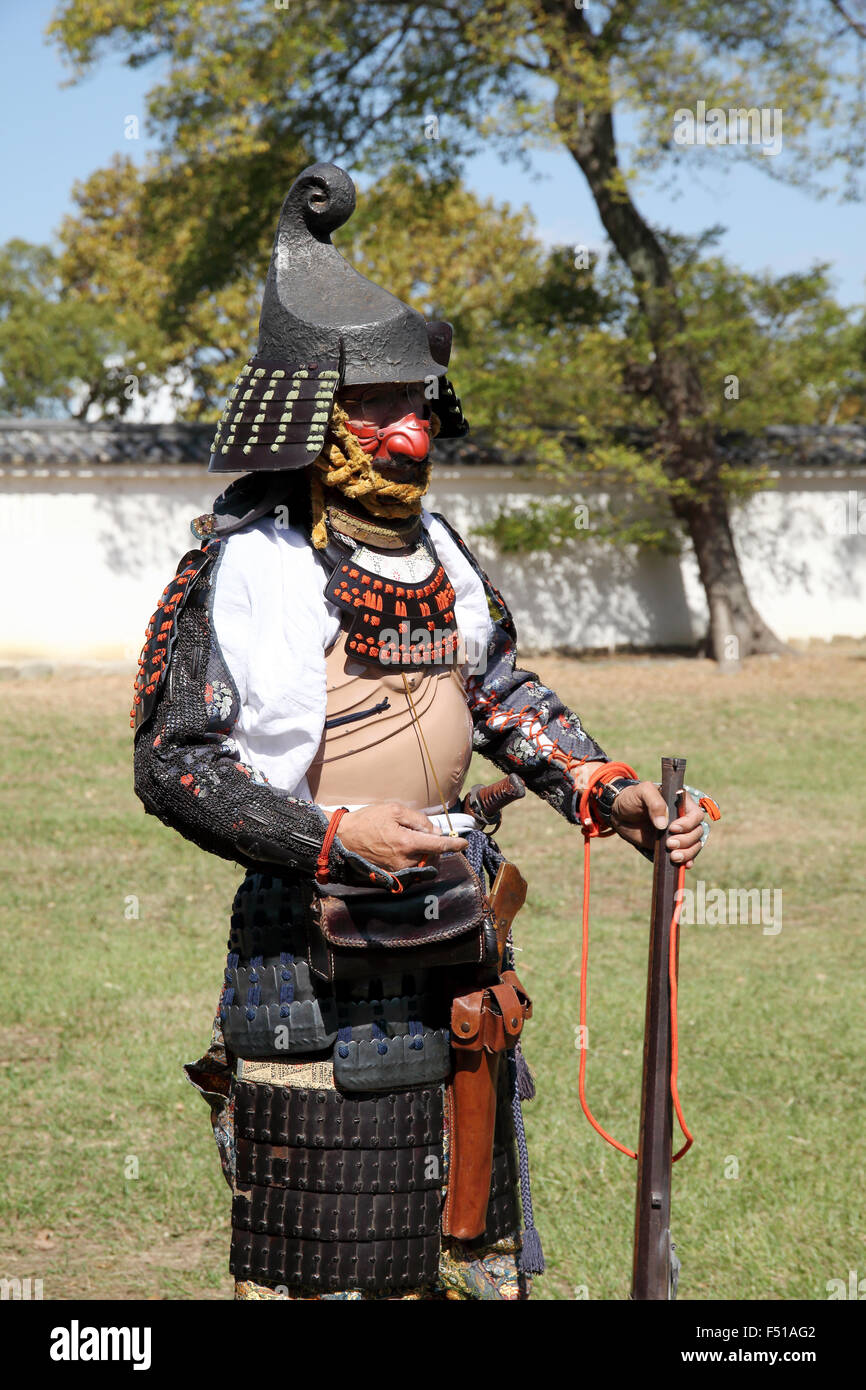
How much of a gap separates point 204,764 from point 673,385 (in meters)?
12.7

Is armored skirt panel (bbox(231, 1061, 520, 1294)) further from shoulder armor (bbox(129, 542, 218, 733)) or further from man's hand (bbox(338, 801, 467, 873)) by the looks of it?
shoulder armor (bbox(129, 542, 218, 733))

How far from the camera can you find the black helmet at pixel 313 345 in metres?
2.13

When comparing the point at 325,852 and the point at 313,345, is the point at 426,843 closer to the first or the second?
the point at 325,852

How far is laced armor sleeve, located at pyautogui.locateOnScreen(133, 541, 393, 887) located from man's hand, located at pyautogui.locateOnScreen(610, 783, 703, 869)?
476 mm

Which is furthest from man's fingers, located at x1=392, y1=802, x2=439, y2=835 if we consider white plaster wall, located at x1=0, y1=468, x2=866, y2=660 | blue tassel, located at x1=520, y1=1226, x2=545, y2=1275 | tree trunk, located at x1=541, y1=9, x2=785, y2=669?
white plaster wall, located at x1=0, y1=468, x2=866, y2=660

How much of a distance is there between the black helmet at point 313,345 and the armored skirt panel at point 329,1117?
73 centimetres

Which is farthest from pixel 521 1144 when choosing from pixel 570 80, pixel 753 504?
pixel 753 504

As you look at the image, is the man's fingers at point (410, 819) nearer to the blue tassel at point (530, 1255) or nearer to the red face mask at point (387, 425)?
the red face mask at point (387, 425)

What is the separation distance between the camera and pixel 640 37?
12.2 m

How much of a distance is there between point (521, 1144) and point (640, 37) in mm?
12020

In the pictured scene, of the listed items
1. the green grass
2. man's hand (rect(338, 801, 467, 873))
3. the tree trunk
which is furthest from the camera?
the tree trunk

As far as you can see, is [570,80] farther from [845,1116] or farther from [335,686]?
[335,686]

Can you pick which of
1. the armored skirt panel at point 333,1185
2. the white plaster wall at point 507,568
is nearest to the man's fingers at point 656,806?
the armored skirt panel at point 333,1185

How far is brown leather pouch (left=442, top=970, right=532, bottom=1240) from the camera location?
2168mm
